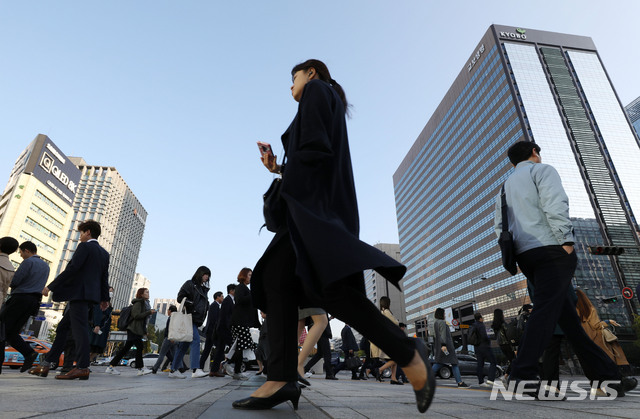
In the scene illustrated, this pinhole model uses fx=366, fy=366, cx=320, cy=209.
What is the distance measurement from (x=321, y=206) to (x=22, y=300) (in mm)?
5510

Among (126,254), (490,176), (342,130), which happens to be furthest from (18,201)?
(490,176)

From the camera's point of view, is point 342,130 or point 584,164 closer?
point 342,130

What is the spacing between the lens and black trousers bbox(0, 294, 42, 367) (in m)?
5.08

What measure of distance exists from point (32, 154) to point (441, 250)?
86.5 m

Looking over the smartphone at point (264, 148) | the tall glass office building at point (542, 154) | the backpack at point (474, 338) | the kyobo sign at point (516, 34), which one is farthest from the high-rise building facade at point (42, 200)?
the kyobo sign at point (516, 34)

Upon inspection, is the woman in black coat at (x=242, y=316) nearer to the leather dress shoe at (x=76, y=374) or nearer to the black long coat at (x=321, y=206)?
the leather dress shoe at (x=76, y=374)

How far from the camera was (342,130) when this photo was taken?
2176mm

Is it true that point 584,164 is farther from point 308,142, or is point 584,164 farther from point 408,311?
point 308,142

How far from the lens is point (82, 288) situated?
455 centimetres

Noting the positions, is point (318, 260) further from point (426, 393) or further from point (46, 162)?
point (46, 162)

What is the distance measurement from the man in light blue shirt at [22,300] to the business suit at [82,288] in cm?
98

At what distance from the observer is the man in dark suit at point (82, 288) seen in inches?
173

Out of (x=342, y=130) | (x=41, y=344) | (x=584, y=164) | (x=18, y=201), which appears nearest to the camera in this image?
(x=342, y=130)

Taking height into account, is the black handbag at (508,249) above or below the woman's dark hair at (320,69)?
below
